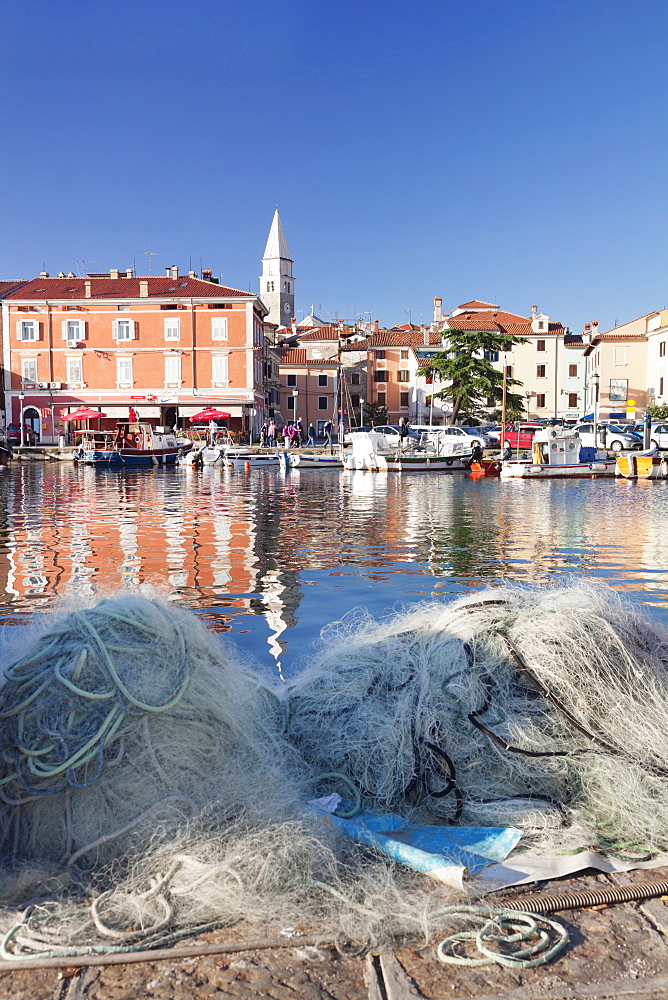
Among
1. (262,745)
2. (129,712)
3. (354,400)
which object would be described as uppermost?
(354,400)

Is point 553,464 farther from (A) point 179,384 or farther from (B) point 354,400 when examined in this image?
(B) point 354,400

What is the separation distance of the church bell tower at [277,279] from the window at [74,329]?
69.0 meters

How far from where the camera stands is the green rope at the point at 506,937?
252 centimetres

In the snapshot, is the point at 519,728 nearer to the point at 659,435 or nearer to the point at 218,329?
the point at 659,435

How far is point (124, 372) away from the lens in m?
57.7

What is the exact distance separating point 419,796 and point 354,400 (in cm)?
7224

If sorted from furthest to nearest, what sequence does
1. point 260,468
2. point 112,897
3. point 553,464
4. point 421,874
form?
point 260,468 < point 553,464 < point 421,874 < point 112,897

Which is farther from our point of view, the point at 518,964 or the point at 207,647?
the point at 207,647

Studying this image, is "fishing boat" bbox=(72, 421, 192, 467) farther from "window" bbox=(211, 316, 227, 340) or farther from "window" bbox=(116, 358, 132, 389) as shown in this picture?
"window" bbox=(211, 316, 227, 340)

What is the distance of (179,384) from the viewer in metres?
57.4

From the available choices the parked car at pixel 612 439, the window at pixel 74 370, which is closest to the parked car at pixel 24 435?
the window at pixel 74 370

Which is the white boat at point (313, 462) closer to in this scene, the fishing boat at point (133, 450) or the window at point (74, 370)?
the fishing boat at point (133, 450)

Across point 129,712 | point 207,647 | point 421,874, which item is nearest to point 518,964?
point 421,874

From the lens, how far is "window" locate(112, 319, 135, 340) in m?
57.4
